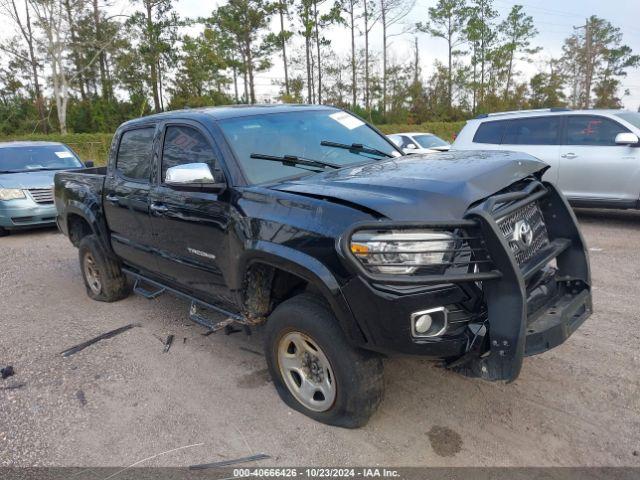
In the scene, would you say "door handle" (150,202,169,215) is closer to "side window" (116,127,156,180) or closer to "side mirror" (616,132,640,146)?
"side window" (116,127,156,180)

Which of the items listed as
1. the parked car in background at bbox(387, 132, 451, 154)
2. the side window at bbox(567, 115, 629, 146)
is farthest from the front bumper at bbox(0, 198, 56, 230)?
the side window at bbox(567, 115, 629, 146)

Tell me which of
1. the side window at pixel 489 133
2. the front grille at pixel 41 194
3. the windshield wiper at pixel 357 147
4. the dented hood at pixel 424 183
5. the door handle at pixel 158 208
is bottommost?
the front grille at pixel 41 194

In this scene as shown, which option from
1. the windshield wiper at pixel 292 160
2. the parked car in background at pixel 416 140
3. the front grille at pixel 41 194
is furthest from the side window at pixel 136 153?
the parked car in background at pixel 416 140

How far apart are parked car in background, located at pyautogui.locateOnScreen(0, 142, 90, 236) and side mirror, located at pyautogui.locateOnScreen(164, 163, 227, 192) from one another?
22.7ft

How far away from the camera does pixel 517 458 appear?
2.71 m

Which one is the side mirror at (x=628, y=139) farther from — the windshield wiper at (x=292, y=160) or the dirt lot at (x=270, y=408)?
the windshield wiper at (x=292, y=160)

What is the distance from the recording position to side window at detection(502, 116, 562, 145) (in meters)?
8.23

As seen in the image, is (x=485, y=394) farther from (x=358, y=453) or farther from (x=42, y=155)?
(x=42, y=155)

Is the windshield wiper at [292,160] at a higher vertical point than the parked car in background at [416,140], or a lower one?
lower

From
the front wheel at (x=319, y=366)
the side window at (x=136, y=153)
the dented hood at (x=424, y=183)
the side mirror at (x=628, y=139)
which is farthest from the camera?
the side mirror at (x=628, y=139)

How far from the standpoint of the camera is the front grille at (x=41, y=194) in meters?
9.18

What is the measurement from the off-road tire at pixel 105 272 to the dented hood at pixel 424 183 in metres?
3.01

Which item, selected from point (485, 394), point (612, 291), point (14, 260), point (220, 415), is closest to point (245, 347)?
point (220, 415)

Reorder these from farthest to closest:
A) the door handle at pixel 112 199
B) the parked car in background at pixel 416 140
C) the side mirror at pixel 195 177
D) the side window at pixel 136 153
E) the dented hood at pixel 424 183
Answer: the parked car in background at pixel 416 140, the door handle at pixel 112 199, the side window at pixel 136 153, the side mirror at pixel 195 177, the dented hood at pixel 424 183
